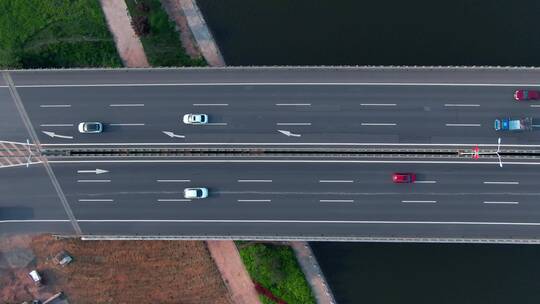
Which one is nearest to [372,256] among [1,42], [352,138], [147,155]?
[352,138]

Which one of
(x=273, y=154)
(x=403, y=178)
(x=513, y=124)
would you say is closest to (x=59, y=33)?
(x=273, y=154)

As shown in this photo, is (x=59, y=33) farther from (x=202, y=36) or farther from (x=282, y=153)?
(x=282, y=153)

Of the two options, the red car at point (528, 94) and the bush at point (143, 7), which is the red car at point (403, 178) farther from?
the bush at point (143, 7)

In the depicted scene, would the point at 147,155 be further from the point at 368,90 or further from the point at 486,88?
the point at 486,88

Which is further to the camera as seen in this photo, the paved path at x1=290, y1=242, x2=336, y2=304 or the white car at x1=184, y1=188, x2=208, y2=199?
the paved path at x1=290, y1=242, x2=336, y2=304

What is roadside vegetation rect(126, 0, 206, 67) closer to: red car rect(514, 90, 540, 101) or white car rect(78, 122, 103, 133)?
white car rect(78, 122, 103, 133)

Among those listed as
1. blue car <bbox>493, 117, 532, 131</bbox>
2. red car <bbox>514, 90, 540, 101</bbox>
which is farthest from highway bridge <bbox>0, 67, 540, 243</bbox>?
red car <bbox>514, 90, 540, 101</bbox>
